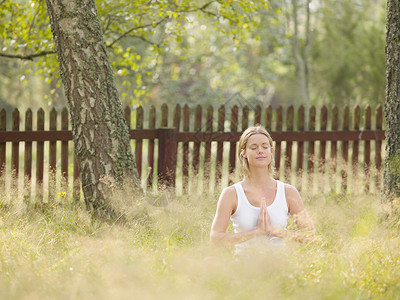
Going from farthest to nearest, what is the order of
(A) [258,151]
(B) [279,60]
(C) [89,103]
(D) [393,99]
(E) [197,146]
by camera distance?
(B) [279,60]
(E) [197,146]
(D) [393,99]
(C) [89,103]
(A) [258,151]

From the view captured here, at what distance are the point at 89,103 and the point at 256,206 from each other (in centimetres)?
194

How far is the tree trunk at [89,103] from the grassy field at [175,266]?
42 centimetres

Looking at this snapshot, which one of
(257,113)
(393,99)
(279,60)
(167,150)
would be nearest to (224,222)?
(393,99)

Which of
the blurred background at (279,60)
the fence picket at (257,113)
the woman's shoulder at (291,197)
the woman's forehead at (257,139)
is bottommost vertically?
the woman's shoulder at (291,197)

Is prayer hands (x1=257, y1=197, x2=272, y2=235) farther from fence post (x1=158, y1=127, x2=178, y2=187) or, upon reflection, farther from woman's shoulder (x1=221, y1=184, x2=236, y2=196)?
fence post (x1=158, y1=127, x2=178, y2=187)

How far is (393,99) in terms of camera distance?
15.5 ft

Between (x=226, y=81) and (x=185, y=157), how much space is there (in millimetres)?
14686

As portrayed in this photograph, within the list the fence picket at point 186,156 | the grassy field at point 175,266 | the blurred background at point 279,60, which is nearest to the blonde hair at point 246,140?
the grassy field at point 175,266

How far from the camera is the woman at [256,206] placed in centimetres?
308

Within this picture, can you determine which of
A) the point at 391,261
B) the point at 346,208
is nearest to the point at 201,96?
the point at 346,208

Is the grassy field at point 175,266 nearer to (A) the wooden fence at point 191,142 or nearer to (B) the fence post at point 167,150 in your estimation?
(A) the wooden fence at point 191,142

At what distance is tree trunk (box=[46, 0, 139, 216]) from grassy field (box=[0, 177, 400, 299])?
42cm

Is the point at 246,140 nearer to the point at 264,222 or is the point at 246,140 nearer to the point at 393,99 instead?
the point at 264,222

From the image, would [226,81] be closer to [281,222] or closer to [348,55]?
[348,55]
